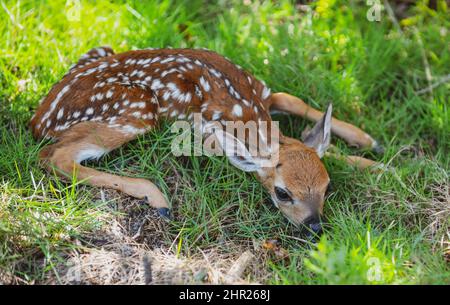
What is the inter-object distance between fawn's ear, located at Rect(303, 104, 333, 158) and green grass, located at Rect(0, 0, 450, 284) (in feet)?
0.69

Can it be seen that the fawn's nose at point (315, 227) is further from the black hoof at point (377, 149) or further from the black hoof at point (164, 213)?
the black hoof at point (377, 149)

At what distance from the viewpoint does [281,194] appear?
13.2ft

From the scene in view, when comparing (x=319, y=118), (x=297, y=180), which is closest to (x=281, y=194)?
(x=297, y=180)

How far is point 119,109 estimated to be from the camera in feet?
13.9

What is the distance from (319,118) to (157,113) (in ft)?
3.86

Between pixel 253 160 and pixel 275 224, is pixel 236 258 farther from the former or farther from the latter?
pixel 253 160

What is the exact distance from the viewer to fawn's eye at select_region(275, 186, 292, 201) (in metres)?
3.99

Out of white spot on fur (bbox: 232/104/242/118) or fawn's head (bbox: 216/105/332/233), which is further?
white spot on fur (bbox: 232/104/242/118)

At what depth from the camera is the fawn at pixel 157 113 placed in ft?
13.1

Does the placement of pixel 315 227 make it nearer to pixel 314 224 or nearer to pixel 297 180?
pixel 314 224

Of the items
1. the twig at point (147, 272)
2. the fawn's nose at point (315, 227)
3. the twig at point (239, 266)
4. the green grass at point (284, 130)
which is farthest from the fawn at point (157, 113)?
the twig at point (147, 272)

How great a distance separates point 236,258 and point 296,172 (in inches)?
24.3

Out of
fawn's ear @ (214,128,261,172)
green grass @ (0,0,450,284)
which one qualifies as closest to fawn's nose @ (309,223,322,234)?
green grass @ (0,0,450,284)

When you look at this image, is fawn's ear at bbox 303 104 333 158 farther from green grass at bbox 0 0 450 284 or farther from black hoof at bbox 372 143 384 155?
black hoof at bbox 372 143 384 155
